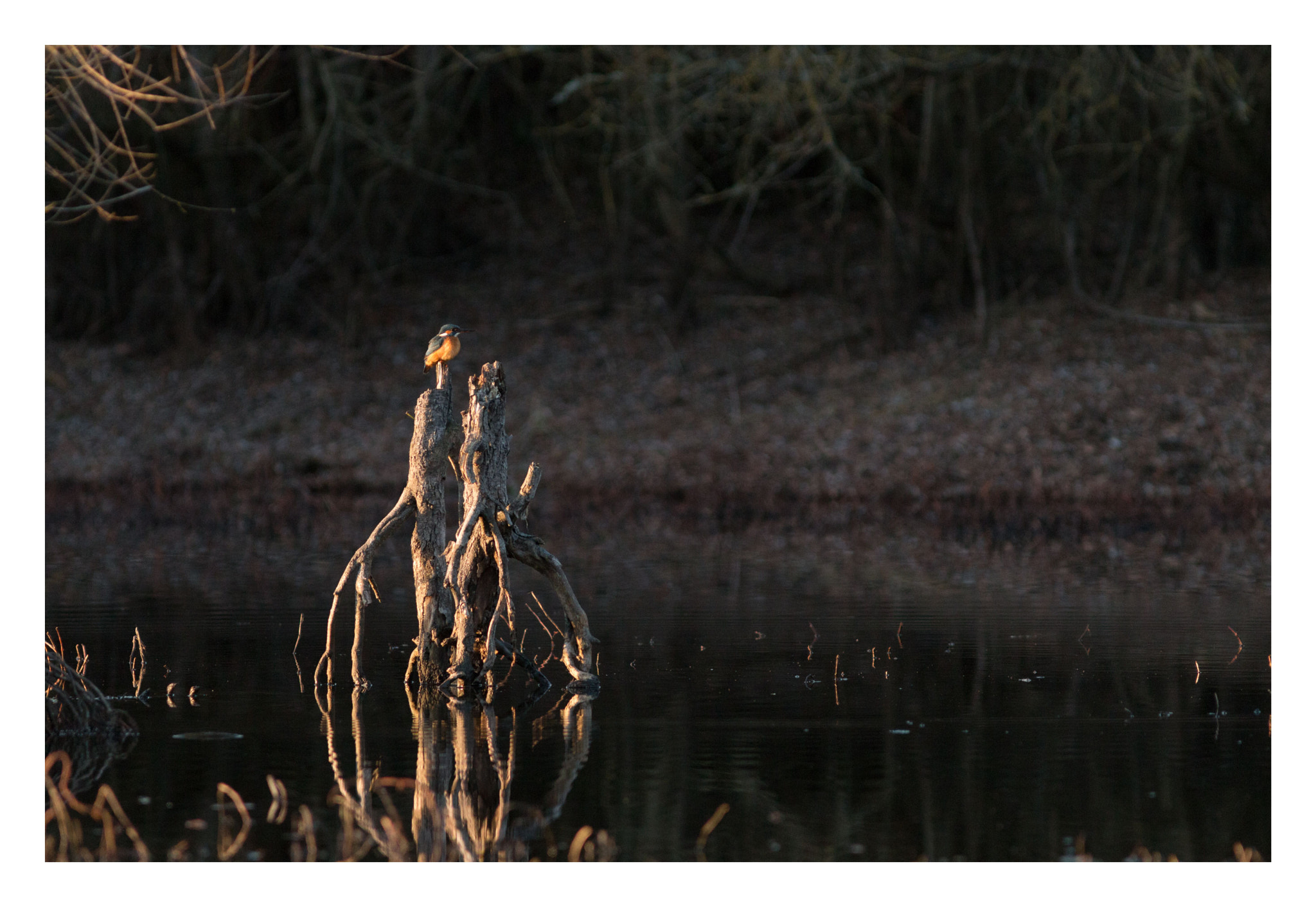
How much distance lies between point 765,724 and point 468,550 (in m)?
2.23

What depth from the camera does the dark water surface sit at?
7605 mm

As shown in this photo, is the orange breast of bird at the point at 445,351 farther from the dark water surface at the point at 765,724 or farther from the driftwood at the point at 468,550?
the dark water surface at the point at 765,724

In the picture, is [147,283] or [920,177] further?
[147,283]

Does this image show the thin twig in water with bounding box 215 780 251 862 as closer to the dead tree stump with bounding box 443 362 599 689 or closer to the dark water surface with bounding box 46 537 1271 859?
the dark water surface with bounding box 46 537 1271 859

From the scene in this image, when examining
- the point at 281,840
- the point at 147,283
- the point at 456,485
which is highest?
the point at 147,283

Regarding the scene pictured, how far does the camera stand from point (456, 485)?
2612 cm

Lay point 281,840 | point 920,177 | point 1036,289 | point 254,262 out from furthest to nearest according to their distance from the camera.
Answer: point 254,262, point 1036,289, point 920,177, point 281,840

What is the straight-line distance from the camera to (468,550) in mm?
10336

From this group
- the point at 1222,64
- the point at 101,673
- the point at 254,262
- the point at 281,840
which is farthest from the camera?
the point at 254,262

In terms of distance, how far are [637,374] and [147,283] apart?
10.4 m

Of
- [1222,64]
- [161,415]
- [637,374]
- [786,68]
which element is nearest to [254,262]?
[161,415]

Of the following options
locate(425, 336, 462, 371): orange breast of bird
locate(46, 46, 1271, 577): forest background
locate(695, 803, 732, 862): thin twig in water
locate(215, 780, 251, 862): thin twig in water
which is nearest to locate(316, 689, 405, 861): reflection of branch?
locate(215, 780, 251, 862): thin twig in water

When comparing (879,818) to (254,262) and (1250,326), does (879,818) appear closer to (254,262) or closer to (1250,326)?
(1250,326)

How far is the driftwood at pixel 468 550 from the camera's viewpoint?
10125 mm
